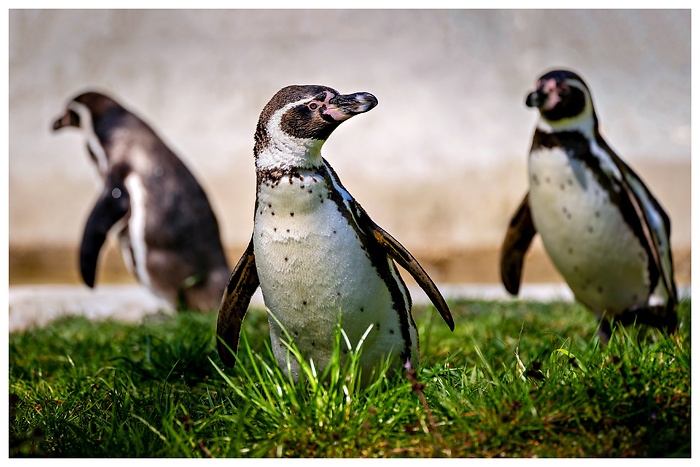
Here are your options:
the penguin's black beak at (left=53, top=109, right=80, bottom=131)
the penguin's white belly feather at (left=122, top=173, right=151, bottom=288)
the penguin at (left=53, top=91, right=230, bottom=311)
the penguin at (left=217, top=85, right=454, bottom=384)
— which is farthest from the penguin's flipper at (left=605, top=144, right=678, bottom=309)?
the penguin's black beak at (left=53, top=109, right=80, bottom=131)

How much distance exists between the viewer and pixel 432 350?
289 cm

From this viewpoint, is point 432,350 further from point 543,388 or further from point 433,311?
point 543,388

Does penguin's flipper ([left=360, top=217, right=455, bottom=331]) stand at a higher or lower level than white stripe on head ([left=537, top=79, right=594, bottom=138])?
lower

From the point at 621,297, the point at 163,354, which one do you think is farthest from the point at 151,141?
the point at 621,297

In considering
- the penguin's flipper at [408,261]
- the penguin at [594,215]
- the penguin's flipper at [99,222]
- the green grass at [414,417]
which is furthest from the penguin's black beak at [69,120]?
the penguin's flipper at [408,261]

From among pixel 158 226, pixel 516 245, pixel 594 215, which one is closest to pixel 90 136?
pixel 158 226

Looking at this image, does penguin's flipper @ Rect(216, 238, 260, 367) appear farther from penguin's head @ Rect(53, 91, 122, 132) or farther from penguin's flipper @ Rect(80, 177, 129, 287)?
penguin's head @ Rect(53, 91, 122, 132)

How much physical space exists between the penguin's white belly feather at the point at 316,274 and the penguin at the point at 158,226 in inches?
104

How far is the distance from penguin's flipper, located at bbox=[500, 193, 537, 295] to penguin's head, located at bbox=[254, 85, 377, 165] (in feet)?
5.49

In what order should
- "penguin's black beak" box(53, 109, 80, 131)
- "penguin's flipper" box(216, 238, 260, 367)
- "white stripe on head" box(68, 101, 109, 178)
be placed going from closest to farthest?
"penguin's flipper" box(216, 238, 260, 367)
"white stripe on head" box(68, 101, 109, 178)
"penguin's black beak" box(53, 109, 80, 131)

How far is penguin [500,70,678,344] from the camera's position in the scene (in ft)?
9.59

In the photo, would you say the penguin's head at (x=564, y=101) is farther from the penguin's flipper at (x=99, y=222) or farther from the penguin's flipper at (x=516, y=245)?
the penguin's flipper at (x=99, y=222)

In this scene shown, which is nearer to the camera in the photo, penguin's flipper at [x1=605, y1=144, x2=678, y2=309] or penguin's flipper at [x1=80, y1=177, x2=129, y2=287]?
penguin's flipper at [x1=605, y1=144, x2=678, y2=309]

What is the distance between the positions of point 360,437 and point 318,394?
120 millimetres
